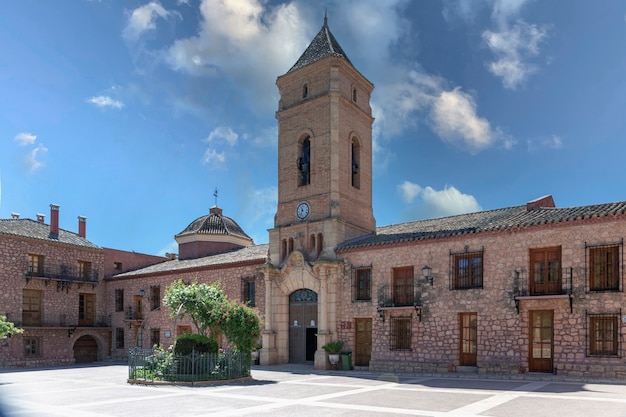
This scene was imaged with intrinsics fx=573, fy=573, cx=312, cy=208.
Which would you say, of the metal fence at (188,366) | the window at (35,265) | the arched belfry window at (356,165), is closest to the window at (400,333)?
the metal fence at (188,366)

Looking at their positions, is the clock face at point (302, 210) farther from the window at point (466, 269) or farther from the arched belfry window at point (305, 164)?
the window at point (466, 269)

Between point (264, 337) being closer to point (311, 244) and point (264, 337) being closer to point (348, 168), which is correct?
point (311, 244)

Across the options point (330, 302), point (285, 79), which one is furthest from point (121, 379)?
point (285, 79)

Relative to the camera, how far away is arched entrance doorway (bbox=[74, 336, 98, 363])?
37.7m

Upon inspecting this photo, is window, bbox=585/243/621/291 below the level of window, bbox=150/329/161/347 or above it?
above

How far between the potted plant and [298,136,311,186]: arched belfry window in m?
8.40

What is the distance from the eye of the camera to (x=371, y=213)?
103 feet

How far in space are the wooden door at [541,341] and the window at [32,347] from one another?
27.7 metres

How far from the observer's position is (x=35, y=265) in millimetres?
34781

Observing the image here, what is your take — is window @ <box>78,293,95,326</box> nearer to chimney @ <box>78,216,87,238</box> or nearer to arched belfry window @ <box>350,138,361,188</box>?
chimney @ <box>78,216,87,238</box>

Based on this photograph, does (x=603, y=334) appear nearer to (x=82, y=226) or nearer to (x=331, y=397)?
(x=331, y=397)

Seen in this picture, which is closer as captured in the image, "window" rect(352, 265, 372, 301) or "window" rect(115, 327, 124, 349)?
"window" rect(352, 265, 372, 301)

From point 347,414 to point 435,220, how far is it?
58.5ft

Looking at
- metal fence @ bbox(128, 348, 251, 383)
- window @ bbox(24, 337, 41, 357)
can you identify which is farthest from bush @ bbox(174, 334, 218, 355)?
window @ bbox(24, 337, 41, 357)
